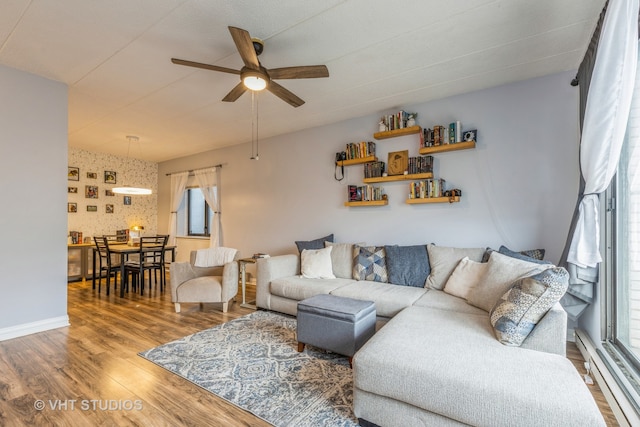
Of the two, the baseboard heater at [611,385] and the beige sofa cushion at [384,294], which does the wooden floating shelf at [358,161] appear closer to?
the beige sofa cushion at [384,294]

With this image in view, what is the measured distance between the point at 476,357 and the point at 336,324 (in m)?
1.01

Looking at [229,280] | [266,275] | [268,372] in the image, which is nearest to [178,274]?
[229,280]

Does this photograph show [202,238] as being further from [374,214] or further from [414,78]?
[414,78]

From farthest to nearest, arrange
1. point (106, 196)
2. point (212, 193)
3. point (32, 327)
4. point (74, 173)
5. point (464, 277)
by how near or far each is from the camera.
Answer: point (106, 196), point (212, 193), point (74, 173), point (32, 327), point (464, 277)

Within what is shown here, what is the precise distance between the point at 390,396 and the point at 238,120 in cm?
382

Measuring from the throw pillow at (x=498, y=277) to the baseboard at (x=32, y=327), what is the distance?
4.05 meters

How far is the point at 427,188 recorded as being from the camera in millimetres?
3396

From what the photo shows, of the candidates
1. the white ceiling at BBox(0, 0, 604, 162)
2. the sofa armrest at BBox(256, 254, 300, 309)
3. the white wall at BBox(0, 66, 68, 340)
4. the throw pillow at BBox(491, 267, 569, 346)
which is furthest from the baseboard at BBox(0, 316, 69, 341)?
the throw pillow at BBox(491, 267, 569, 346)

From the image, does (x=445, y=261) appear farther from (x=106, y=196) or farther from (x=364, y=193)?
(x=106, y=196)

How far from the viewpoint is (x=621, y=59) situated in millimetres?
1673

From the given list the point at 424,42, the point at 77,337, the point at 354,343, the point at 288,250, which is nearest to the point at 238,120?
the point at 288,250

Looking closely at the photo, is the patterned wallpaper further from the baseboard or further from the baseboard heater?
the baseboard heater

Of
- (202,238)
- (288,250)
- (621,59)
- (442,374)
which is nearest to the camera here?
(442,374)

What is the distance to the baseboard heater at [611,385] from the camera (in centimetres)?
145
